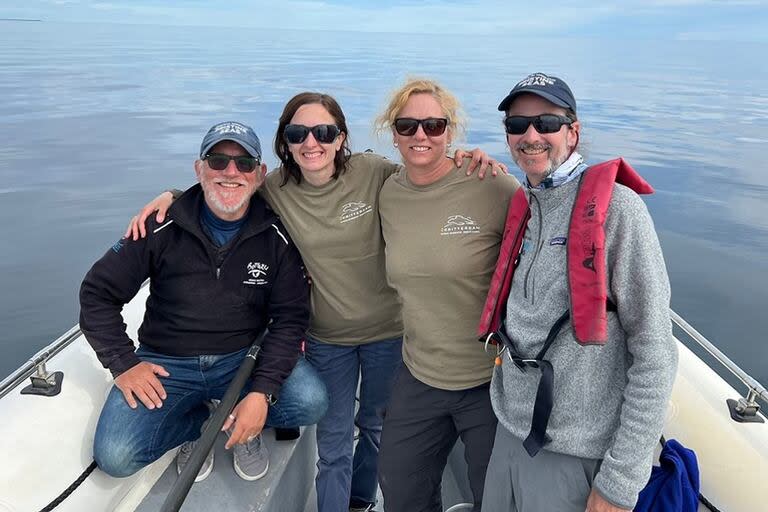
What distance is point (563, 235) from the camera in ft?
4.38

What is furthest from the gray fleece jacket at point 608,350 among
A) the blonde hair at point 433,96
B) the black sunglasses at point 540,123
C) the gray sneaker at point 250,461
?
the gray sneaker at point 250,461

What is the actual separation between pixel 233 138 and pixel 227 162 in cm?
9

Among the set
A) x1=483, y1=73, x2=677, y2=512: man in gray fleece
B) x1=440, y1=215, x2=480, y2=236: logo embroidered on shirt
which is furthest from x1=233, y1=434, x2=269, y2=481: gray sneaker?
x1=440, y1=215, x2=480, y2=236: logo embroidered on shirt

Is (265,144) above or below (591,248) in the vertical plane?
below

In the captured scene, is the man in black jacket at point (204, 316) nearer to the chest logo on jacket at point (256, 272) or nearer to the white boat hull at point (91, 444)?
the chest logo on jacket at point (256, 272)

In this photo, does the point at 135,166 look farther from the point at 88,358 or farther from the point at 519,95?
the point at 519,95

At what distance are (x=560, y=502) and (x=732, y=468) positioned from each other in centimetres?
76

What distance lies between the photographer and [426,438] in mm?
1865

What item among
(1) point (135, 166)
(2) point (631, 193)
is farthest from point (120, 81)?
(2) point (631, 193)

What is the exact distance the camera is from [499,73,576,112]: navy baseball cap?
1.36 m

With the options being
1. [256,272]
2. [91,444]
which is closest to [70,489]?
[91,444]

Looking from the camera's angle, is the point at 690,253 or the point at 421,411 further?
the point at 690,253

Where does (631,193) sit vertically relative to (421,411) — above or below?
above

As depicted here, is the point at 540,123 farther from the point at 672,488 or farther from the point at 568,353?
the point at 672,488
